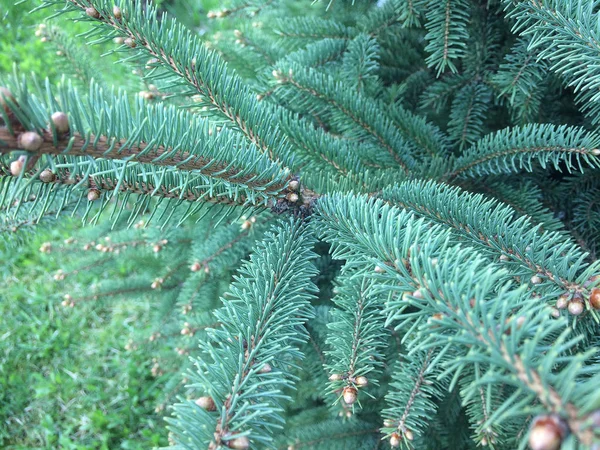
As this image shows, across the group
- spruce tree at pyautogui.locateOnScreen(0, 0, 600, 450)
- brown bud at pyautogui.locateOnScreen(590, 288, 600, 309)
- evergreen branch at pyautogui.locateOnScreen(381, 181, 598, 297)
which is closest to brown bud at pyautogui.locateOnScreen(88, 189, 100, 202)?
spruce tree at pyautogui.locateOnScreen(0, 0, 600, 450)

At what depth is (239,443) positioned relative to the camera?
18.3 inches

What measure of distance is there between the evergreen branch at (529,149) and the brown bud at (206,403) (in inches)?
29.0

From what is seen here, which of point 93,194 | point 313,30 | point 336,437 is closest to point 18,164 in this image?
point 93,194

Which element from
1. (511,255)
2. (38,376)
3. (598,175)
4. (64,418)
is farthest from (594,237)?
(38,376)

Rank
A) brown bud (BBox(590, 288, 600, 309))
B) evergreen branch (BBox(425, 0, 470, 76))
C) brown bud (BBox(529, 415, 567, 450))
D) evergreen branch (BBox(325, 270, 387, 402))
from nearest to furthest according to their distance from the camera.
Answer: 1. brown bud (BBox(529, 415, 567, 450))
2. brown bud (BBox(590, 288, 600, 309))
3. evergreen branch (BBox(325, 270, 387, 402))
4. evergreen branch (BBox(425, 0, 470, 76))

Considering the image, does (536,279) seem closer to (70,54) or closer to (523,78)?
(523,78)

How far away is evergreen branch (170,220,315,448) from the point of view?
49cm

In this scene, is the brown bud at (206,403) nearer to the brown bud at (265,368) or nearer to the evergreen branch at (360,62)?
the brown bud at (265,368)

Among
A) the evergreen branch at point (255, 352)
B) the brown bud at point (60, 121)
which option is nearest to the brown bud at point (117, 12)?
the brown bud at point (60, 121)

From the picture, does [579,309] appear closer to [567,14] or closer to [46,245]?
[567,14]

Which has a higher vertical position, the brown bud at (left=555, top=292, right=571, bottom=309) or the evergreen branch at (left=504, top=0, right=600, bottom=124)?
the evergreen branch at (left=504, top=0, right=600, bottom=124)

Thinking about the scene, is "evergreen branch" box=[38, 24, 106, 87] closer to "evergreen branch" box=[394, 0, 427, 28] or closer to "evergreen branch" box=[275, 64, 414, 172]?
"evergreen branch" box=[275, 64, 414, 172]

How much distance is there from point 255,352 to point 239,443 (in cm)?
13

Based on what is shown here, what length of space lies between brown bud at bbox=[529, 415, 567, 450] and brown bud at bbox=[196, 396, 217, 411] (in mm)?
352
